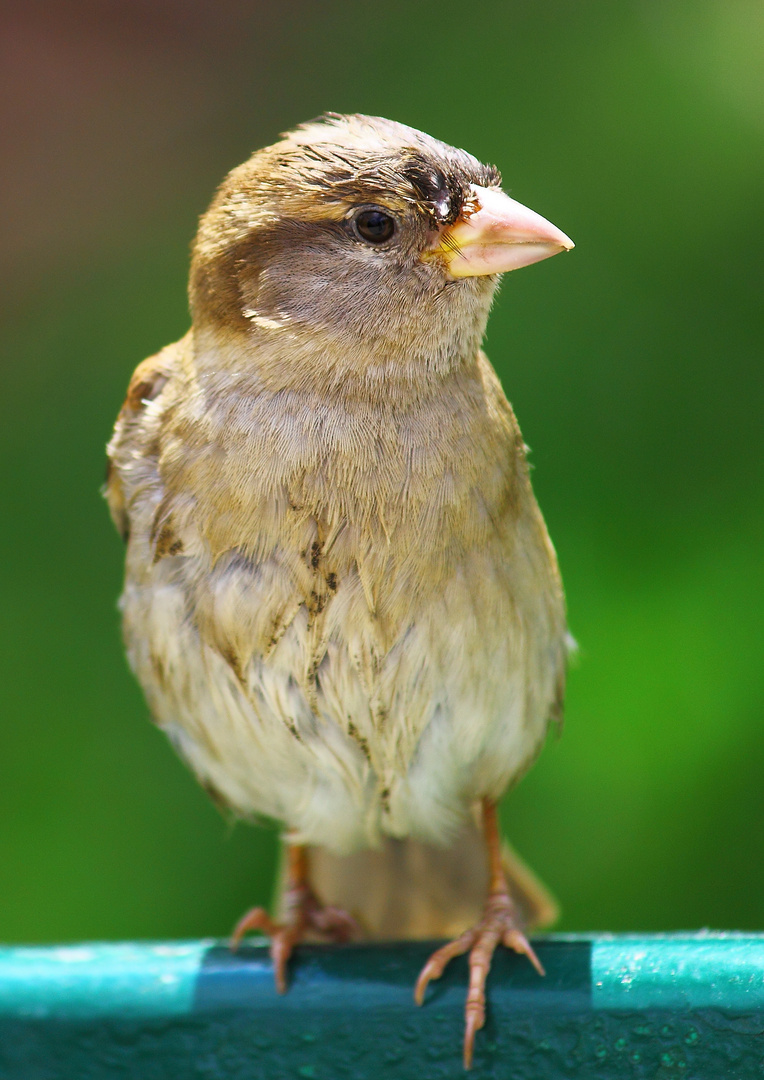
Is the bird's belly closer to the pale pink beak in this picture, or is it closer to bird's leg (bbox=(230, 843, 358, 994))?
bird's leg (bbox=(230, 843, 358, 994))

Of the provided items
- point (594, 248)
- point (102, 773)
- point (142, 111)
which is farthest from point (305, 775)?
point (142, 111)

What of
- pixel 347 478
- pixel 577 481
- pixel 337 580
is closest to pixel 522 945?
pixel 337 580

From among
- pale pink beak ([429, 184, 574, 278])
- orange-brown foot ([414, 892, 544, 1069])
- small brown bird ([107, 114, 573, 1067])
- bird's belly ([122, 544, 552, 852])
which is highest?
pale pink beak ([429, 184, 574, 278])

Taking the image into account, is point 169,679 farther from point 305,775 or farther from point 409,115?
point 409,115

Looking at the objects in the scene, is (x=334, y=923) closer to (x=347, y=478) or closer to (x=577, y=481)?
(x=347, y=478)

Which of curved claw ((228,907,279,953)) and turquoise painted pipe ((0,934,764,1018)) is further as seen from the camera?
curved claw ((228,907,279,953))

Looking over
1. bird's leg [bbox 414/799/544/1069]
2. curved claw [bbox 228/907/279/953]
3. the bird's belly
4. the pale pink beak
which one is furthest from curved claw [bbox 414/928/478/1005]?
the pale pink beak
